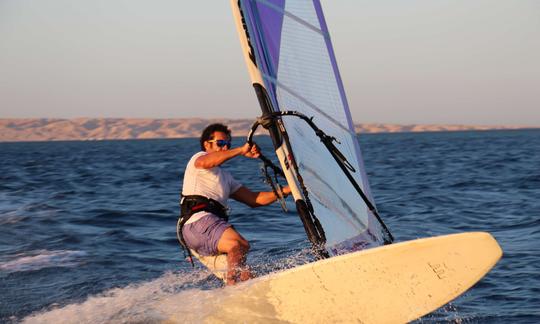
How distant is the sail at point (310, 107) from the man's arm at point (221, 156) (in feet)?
1.21

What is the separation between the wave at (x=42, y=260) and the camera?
10.0 metres

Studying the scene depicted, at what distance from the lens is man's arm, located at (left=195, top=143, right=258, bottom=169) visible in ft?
20.5

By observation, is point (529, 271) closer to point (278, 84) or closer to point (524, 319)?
point (524, 319)

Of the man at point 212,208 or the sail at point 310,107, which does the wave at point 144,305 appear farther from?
the sail at point 310,107

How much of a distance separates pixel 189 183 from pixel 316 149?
1265 mm

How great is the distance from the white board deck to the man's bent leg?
334 millimetres

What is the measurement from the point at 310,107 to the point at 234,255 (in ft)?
5.76

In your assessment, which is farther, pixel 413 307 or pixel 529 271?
pixel 529 271

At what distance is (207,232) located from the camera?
21.9 feet

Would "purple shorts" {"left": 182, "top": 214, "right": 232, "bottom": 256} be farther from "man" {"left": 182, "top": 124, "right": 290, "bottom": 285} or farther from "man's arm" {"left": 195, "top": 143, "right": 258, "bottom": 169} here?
"man's arm" {"left": 195, "top": 143, "right": 258, "bottom": 169}

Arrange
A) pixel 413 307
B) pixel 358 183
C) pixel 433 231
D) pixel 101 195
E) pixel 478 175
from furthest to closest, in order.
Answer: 1. pixel 478 175
2. pixel 101 195
3. pixel 433 231
4. pixel 358 183
5. pixel 413 307

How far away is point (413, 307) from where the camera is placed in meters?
5.98

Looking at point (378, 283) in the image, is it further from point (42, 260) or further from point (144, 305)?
point (42, 260)

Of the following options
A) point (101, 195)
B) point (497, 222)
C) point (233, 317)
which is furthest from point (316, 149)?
point (101, 195)
